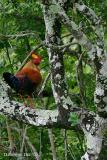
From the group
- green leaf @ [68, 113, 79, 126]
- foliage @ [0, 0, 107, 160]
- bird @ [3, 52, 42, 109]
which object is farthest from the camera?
foliage @ [0, 0, 107, 160]

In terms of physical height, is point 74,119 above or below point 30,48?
below

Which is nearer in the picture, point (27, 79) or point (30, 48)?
point (27, 79)

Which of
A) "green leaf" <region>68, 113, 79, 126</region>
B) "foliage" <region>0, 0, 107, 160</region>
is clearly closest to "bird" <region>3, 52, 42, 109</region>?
"foliage" <region>0, 0, 107, 160</region>

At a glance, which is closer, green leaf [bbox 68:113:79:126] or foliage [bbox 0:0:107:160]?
green leaf [bbox 68:113:79:126]

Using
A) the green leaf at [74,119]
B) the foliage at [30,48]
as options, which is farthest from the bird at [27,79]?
the green leaf at [74,119]

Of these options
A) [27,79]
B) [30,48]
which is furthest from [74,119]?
[30,48]

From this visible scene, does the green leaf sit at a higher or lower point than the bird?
lower

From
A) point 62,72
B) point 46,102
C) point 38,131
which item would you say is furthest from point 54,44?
point 38,131

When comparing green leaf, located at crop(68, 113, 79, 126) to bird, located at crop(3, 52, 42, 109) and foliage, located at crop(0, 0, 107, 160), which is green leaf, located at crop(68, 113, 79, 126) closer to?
bird, located at crop(3, 52, 42, 109)

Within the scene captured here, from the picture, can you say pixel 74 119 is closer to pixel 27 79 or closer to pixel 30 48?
pixel 27 79

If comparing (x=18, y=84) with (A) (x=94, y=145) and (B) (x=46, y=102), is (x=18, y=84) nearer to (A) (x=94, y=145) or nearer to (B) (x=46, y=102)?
(A) (x=94, y=145)

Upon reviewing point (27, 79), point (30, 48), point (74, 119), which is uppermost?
point (30, 48)

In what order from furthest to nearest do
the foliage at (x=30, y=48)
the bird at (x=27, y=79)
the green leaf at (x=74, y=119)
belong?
1. the foliage at (x=30, y=48)
2. the bird at (x=27, y=79)
3. the green leaf at (x=74, y=119)

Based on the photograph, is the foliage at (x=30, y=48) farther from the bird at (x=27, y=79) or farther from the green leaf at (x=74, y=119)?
the green leaf at (x=74, y=119)
